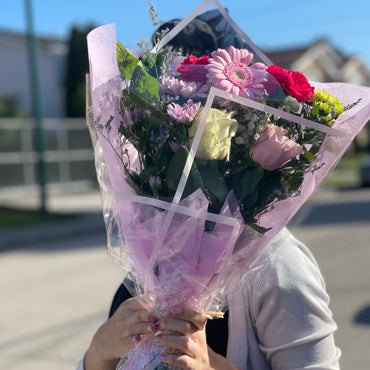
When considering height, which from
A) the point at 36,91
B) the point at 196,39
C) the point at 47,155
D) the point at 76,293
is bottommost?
the point at 47,155

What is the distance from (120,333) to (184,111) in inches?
22.5

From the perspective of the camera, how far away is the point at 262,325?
51.3 inches

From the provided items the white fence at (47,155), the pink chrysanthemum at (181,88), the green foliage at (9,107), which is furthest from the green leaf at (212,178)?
the green foliage at (9,107)

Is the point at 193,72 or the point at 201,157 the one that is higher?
the point at 193,72

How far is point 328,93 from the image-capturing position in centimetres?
129

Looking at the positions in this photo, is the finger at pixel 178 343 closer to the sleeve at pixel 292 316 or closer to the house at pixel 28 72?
the sleeve at pixel 292 316

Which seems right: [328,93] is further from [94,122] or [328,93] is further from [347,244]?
[347,244]

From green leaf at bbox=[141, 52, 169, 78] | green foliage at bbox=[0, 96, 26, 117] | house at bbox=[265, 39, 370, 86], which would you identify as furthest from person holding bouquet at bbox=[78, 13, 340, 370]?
house at bbox=[265, 39, 370, 86]

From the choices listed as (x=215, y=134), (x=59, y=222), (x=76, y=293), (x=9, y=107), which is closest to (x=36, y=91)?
(x=59, y=222)

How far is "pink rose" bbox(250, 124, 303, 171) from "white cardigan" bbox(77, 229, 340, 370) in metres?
0.20

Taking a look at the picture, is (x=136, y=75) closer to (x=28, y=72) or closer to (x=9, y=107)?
(x=9, y=107)

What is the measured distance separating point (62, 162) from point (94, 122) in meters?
15.3

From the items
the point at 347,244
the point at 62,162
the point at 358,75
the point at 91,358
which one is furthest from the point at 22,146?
the point at 358,75

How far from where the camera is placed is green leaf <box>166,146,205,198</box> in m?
1.13
